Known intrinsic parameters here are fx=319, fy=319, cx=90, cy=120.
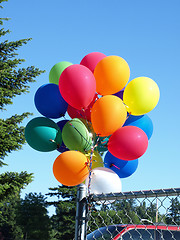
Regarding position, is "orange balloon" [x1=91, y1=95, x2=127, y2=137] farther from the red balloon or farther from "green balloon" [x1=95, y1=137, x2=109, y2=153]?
"green balloon" [x1=95, y1=137, x2=109, y2=153]

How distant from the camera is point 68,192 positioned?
1995cm

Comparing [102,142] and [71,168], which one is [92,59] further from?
[71,168]

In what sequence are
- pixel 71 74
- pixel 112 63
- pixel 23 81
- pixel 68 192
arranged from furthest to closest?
pixel 68 192 < pixel 23 81 < pixel 112 63 < pixel 71 74

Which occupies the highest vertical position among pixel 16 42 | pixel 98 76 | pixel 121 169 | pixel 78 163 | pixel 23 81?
pixel 16 42

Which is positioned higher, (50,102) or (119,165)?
(50,102)

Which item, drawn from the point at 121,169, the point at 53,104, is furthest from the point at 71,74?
the point at 121,169

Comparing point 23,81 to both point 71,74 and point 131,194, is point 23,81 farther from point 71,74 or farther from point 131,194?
point 131,194

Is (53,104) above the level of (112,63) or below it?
below

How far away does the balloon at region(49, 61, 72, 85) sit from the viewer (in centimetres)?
458

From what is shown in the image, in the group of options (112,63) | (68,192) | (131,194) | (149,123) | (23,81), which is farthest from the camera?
(68,192)

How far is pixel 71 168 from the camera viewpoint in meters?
3.14

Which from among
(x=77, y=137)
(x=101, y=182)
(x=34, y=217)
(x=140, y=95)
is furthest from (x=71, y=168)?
(x=34, y=217)

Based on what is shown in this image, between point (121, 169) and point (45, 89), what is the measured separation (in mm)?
1485

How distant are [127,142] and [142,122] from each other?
0.95 m
